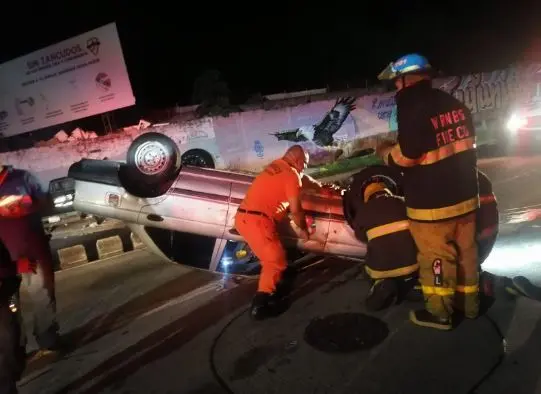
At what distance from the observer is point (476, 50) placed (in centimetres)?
3528

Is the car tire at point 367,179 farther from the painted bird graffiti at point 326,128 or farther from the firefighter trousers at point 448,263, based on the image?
the painted bird graffiti at point 326,128

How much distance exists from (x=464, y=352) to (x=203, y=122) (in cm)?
1057

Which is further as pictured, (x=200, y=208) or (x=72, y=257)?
(x=72, y=257)

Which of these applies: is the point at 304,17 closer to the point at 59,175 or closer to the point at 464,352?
the point at 59,175

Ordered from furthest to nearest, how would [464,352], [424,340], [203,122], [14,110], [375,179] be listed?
[14,110] → [203,122] → [375,179] → [424,340] → [464,352]

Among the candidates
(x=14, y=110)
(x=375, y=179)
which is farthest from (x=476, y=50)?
(x=375, y=179)

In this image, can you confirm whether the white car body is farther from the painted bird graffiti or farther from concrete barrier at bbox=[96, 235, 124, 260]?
the painted bird graffiti

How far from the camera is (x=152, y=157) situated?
463 cm

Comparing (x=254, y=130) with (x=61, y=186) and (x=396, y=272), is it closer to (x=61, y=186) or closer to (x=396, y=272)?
(x=61, y=186)

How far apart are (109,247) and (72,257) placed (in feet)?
1.78

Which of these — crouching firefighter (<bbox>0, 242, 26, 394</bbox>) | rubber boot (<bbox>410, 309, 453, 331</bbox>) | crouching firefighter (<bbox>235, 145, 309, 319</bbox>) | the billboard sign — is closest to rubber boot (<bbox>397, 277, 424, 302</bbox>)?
rubber boot (<bbox>410, 309, 453, 331</bbox>)

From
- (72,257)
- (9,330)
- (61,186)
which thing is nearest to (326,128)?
(72,257)

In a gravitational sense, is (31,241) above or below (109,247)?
above

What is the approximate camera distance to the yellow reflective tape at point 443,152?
315 cm
